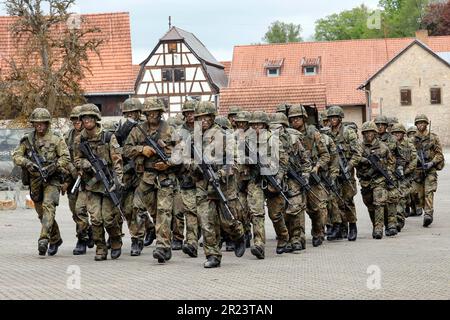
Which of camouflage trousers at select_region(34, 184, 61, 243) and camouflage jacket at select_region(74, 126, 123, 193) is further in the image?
camouflage trousers at select_region(34, 184, 61, 243)

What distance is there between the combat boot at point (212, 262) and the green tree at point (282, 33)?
107 metres

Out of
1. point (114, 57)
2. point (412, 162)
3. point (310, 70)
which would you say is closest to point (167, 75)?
point (114, 57)

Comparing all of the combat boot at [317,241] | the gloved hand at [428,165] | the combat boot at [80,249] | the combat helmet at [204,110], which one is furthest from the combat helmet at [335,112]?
the combat boot at [80,249]

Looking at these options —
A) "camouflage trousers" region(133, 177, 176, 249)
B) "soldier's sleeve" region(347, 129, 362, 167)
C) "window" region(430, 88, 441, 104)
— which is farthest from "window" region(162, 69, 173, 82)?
"camouflage trousers" region(133, 177, 176, 249)

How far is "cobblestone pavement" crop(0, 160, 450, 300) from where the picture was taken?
11219 mm

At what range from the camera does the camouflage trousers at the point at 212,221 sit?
13.8 meters

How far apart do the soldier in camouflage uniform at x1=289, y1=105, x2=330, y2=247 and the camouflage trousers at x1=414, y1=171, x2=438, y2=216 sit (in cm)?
409

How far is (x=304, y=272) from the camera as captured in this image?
13203 mm

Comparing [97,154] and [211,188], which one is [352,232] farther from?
[97,154]

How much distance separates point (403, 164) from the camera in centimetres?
2045

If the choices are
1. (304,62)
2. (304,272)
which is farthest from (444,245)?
(304,62)

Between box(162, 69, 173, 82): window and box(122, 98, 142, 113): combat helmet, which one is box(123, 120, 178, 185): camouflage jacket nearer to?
box(122, 98, 142, 113): combat helmet
